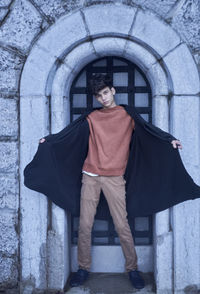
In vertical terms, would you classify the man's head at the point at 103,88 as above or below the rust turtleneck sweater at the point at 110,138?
above

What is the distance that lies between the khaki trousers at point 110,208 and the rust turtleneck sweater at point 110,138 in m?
0.11

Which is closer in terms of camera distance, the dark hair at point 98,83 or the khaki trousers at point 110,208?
the dark hair at point 98,83

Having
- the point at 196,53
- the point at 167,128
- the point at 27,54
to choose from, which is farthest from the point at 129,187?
the point at 27,54

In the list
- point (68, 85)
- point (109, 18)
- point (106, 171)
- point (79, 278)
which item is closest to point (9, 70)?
point (68, 85)

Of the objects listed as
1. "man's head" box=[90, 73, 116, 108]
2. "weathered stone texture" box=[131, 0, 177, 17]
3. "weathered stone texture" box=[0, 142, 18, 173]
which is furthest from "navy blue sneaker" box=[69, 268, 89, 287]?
"weathered stone texture" box=[131, 0, 177, 17]

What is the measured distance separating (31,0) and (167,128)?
1826mm

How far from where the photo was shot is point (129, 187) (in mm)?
3133

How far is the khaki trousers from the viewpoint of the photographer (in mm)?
3039

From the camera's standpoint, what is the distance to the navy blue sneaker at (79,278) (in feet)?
10.3

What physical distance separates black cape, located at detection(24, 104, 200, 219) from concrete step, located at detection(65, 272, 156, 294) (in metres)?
0.73

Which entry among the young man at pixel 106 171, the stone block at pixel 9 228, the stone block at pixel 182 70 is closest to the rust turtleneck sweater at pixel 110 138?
the young man at pixel 106 171

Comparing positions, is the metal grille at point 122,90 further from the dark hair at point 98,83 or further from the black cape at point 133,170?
the dark hair at point 98,83

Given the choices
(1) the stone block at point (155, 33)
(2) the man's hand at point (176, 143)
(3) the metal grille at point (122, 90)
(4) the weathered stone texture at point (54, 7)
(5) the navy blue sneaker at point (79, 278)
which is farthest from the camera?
(3) the metal grille at point (122, 90)

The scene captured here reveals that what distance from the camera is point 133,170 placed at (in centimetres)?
310
